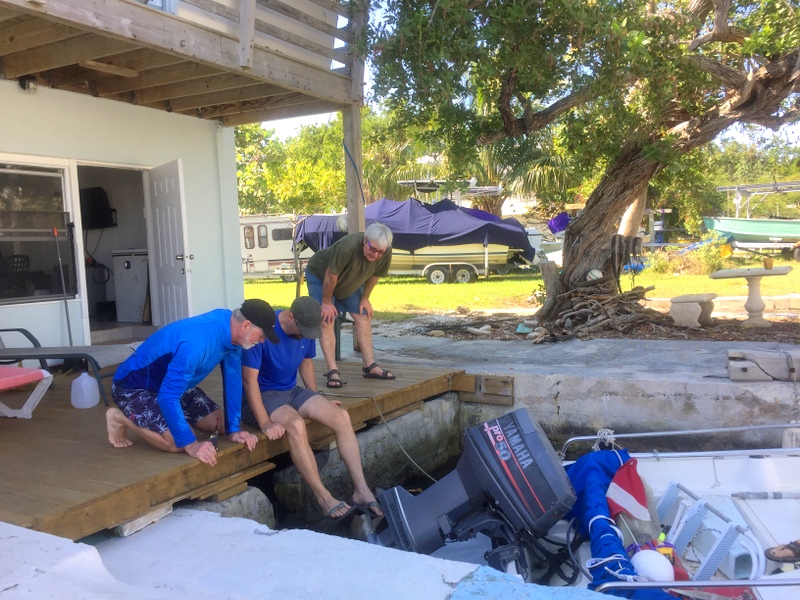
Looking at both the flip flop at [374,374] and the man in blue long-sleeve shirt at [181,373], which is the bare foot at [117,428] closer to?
the man in blue long-sleeve shirt at [181,373]

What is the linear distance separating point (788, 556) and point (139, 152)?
7071 millimetres

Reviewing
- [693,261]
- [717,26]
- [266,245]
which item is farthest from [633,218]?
[266,245]

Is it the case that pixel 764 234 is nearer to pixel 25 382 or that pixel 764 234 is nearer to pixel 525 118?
pixel 525 118

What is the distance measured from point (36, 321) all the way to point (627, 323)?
22.7 ft

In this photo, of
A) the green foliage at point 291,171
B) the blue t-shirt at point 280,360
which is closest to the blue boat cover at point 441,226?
the green foliage at point 291,171

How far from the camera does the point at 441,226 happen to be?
1966cm

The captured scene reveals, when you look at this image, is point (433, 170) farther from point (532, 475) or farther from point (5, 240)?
point (532, 475)

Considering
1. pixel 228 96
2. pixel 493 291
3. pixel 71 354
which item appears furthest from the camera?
pixel 493 291

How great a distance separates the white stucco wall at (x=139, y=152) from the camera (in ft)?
21.1

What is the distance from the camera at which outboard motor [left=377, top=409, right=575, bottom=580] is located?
147 inches

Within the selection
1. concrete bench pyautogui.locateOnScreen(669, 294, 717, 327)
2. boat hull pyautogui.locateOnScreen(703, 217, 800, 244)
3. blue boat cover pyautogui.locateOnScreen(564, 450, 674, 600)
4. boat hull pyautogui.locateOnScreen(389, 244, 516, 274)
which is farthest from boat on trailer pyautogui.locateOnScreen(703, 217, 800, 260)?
blue boat cover pyautogui.locateOnScreen(564, 450, 674, 600)

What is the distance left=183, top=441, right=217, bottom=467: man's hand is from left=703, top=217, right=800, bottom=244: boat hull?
22.8m

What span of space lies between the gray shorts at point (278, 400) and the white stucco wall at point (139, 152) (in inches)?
133

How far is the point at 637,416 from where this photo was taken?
19.3ft
